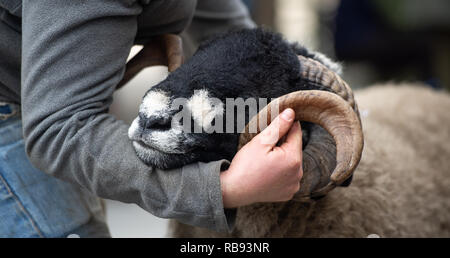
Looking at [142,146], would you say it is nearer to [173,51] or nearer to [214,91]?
[214,91]

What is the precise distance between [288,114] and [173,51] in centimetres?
58

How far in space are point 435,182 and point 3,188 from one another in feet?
6.29

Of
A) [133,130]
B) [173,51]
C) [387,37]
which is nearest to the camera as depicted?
[133,130]

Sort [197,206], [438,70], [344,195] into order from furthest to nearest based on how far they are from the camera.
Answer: [438,70] < [344,195] < [197,206]

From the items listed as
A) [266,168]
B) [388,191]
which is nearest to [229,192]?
[266,168]

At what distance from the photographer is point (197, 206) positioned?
1.12 metres

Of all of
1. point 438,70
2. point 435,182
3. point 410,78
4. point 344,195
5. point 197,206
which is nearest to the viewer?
point 197,206

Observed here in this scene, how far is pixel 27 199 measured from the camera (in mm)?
Answer: 1482

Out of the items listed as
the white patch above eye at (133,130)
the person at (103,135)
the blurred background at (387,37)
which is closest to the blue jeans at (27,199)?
the person at (103,135)

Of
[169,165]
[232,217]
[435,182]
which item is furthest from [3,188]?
[435,182]

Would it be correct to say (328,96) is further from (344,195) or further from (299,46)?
(344,195)

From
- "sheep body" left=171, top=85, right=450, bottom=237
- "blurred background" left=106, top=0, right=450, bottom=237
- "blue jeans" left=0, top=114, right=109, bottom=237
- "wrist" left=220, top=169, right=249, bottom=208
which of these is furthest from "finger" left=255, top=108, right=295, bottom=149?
"blurred background" left=106, top=0, right=450, bottom=237

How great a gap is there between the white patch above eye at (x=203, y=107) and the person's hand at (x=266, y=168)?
15cm

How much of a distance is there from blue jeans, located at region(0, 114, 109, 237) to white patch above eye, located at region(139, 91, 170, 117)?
1.93ft
